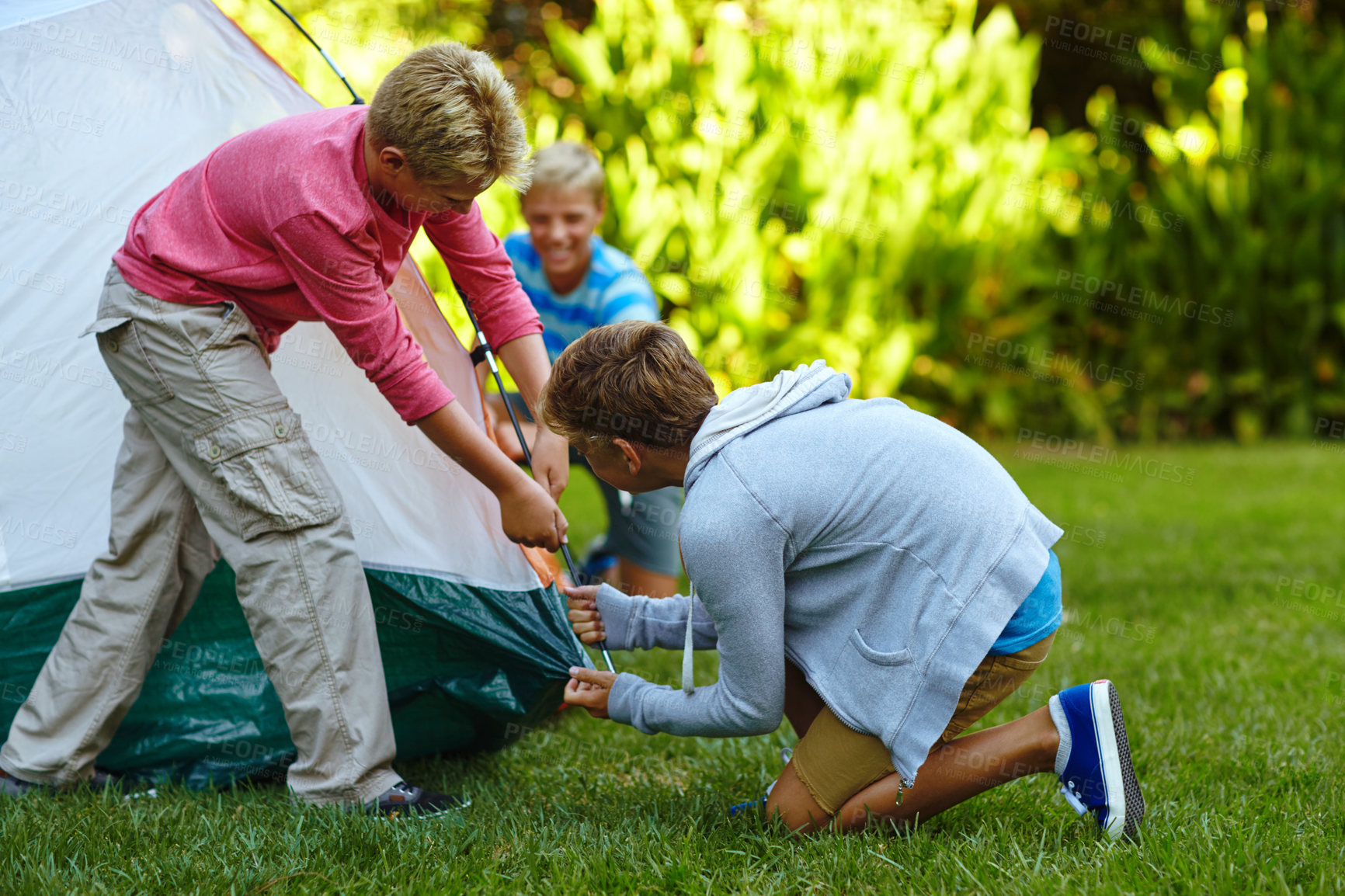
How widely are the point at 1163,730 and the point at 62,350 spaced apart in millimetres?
2846

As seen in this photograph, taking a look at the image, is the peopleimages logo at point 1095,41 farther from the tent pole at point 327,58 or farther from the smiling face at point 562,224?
the tent pole at point 327,58

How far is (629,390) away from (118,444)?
4.96 feet

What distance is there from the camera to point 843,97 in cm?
744

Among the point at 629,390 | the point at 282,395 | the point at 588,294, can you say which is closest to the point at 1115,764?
the point at 629,390

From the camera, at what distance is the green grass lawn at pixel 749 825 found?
72.3 inches

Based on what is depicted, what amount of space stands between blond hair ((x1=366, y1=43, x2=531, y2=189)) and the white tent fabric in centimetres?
74

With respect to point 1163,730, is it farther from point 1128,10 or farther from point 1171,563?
point 1128,10

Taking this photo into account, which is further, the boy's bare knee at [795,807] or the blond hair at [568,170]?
the blond hair at [568,170]

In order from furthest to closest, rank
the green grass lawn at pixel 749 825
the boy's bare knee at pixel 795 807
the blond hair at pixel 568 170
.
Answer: the blond hair at pixel 568 170, the boy's bare knee at pixel 795 807, the green grass lawn at pixel 749 825

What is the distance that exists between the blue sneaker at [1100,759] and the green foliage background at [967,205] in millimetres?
5405

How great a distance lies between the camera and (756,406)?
6.32ft

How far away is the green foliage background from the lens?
23.8 ft

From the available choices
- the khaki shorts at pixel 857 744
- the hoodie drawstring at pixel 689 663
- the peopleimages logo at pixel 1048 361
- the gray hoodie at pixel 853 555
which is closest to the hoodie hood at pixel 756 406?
the gray hoodie at pixel 853 555

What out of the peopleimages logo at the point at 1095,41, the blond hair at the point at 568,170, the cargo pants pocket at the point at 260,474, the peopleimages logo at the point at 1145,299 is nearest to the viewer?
the cargo pants pocket at the point at 260,474
